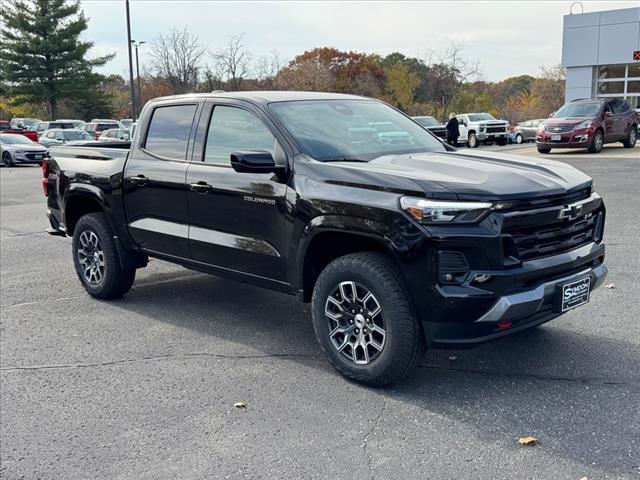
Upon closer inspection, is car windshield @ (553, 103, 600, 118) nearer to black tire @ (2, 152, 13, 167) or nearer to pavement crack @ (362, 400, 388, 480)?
pavement crack @ (362, 400, 388, 480)

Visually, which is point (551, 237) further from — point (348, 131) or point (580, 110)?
point (580, 110)

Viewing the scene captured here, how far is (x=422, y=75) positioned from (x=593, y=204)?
2153 inches

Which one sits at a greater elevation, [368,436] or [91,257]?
[91,257]

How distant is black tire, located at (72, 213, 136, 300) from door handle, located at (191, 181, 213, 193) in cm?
143

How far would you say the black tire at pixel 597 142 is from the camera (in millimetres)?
20953

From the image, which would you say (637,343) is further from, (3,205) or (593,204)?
(3,205)

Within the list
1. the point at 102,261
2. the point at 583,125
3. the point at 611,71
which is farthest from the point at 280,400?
the point at 611,71

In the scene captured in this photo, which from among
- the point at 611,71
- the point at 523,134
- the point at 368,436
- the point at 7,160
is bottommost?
the point at 368,436

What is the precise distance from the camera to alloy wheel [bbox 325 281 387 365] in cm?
410

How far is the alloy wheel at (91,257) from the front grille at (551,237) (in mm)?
4002

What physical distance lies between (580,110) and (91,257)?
18765mm

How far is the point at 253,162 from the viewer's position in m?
4.39

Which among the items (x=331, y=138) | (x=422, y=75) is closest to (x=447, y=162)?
(x=331, y=138)

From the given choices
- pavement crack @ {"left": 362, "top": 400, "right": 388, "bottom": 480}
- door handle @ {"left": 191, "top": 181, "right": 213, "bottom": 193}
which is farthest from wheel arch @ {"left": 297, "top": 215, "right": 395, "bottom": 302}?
door handle @ {"left": 191, "top": 181, "right": 213, "bottom": 193}
